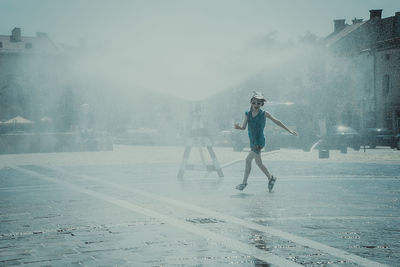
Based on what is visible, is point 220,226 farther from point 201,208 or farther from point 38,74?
point 38,74

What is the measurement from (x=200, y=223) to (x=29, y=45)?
2948 inches

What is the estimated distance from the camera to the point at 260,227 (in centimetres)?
684

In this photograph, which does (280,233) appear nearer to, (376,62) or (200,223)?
(200,223)

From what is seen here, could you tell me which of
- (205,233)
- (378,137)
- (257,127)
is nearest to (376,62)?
(378,137)

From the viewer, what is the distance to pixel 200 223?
715cm

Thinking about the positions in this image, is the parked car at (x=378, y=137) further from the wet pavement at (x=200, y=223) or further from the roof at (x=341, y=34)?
the roof at (x=341, y=34)

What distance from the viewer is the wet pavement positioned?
5293 millimetres

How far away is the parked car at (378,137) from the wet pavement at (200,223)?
80.2 feet

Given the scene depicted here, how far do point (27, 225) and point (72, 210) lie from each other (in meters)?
1.29

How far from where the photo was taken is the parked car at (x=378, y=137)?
36594 millimetres

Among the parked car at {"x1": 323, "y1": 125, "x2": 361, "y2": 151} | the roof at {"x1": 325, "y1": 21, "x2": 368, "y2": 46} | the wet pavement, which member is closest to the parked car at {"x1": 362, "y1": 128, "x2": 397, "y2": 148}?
the parked car at {"x1": 323, "y1": 125, "x2": 361, "y2": 151}

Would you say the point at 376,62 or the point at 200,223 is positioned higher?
the point at 376,62

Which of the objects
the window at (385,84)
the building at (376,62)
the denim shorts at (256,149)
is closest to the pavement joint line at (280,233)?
the denim shorts at (256,149)

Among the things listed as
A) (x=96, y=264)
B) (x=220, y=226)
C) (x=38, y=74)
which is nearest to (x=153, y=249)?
(x=96, y=264)
